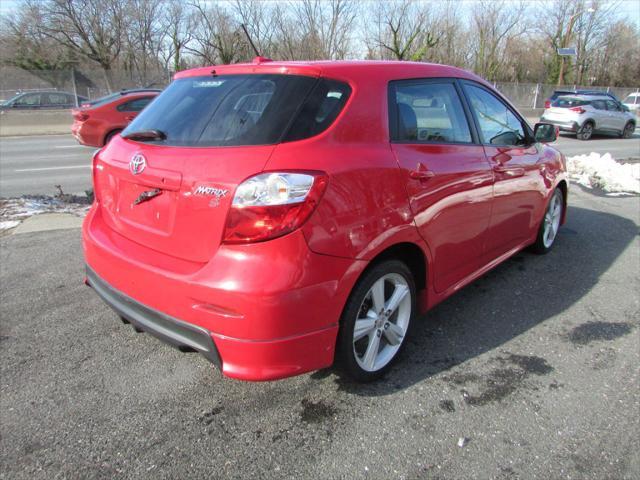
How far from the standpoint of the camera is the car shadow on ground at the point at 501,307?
2990mm

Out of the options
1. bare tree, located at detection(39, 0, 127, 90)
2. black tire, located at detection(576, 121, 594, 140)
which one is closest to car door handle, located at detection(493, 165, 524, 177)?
black tire, located at detection(576, 121, 594, 140)

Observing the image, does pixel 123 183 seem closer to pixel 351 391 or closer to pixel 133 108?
pixel 351 391

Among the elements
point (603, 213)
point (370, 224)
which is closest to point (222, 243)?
point (370, 224)

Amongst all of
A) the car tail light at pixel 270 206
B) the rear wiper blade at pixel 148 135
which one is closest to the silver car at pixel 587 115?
the rear wiper blade at pixel 148 135

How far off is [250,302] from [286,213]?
1.37ft

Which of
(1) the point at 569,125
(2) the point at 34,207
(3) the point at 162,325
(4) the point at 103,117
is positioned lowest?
(2) the point at 34,207

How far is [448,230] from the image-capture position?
9.96ft

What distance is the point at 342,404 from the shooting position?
8.67 feet

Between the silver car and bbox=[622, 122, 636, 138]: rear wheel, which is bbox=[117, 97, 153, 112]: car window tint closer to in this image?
the silver car

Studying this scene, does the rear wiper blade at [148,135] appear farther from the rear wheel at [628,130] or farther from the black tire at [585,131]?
the rear wheel at [628,130]

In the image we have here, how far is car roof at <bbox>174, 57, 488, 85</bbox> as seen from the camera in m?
2.45

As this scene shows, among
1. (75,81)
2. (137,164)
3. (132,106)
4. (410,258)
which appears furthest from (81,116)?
(75,81)

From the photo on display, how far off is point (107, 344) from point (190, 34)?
39.7m

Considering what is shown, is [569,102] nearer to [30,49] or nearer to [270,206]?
[270,206]
